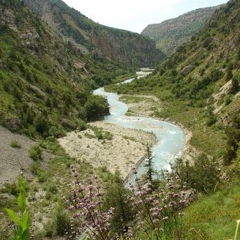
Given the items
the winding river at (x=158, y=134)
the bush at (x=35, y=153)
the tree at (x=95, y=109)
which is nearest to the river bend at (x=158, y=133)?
the winding river at (x=158, y=134)

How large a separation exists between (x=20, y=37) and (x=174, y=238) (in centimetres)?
12334

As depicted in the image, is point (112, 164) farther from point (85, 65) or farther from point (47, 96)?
point (85, 65)

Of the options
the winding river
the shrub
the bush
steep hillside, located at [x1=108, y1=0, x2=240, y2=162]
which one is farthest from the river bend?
the shrub

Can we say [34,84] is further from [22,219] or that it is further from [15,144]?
[22,219]

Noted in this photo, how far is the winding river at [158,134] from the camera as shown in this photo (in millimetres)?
58938

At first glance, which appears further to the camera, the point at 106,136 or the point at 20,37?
the point at 20,37

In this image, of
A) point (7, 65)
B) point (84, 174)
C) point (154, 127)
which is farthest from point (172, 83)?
point (84, 174)

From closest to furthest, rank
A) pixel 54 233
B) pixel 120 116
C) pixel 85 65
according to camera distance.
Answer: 1. pixel 54 233
2. pixel 120 116
3. pixel 85 65

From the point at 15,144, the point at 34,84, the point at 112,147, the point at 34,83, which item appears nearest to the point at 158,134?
the point at 112,147

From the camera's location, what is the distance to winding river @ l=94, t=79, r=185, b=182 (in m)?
58.9

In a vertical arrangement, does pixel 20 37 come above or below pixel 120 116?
above

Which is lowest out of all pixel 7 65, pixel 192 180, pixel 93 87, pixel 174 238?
pixel 93 87

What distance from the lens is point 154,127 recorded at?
3383 inches

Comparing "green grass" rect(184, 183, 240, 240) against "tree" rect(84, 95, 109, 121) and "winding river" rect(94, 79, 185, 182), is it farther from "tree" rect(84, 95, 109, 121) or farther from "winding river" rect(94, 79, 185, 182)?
"tree" rect(84, 95, 109, 121)
